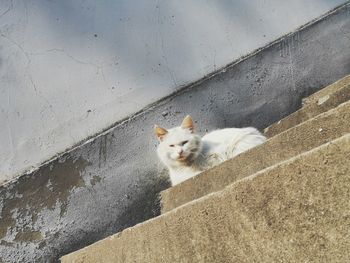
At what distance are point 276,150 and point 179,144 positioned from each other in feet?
3.51

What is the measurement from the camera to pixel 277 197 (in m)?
1.04

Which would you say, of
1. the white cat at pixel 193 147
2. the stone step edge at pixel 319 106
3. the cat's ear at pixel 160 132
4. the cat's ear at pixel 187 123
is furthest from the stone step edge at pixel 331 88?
the cat's ear at pixel 160 132

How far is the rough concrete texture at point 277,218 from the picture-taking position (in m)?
0.90

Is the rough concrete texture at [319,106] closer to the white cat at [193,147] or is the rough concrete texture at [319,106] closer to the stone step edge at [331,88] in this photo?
the stone step edge at [331,88]

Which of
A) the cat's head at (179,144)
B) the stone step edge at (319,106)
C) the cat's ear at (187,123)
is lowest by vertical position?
the stone step edge at (319,106)

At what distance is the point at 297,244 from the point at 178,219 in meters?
0.51

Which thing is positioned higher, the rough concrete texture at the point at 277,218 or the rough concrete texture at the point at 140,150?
the rough concrete texture at the point at 140,150

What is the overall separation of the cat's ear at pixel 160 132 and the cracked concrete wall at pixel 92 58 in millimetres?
176

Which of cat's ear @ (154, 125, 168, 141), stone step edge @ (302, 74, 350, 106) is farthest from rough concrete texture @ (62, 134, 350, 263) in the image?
stone step edge @ (302, 74, 350, 106)

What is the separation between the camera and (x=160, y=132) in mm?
2738

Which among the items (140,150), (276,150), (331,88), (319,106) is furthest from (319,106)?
(140,150)

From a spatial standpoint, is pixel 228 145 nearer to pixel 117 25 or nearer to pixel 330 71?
pixel 117 25

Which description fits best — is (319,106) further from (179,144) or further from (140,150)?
(140,150)

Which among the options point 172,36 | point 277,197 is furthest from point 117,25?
point 277,197
